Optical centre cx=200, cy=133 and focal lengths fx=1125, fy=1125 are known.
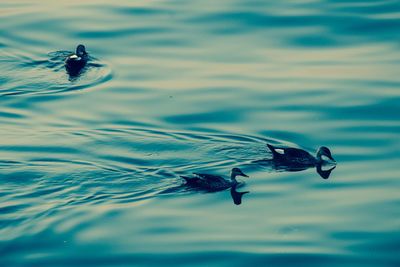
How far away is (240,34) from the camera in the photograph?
2598cm

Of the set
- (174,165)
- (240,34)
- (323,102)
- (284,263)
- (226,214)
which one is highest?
(240,34)

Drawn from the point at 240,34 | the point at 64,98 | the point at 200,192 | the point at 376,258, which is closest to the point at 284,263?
the point at 376,258

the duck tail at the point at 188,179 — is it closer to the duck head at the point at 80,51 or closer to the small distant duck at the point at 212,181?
the small distant duck at the point at 212,181

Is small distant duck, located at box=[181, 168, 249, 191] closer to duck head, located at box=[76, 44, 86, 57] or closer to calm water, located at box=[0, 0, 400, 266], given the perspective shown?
calm water, located at box=[0, 0, 400, 266]

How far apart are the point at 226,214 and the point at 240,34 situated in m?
10.5

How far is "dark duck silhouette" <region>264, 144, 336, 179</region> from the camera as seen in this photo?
57.8ft

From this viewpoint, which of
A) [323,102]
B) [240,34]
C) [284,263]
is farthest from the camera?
[240,34]

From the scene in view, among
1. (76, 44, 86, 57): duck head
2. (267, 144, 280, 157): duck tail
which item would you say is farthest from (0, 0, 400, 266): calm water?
(76, 44, 86, 57): duck head

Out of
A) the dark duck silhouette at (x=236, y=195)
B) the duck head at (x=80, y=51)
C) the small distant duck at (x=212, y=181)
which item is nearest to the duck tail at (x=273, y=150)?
the small distant duck at (x=212, y=181)

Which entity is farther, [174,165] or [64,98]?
[64,98]

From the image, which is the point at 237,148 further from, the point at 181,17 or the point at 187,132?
the point at 181,17

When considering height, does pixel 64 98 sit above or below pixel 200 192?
above

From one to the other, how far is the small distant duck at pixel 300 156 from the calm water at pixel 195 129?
206 millimetres

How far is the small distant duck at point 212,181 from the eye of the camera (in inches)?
655
